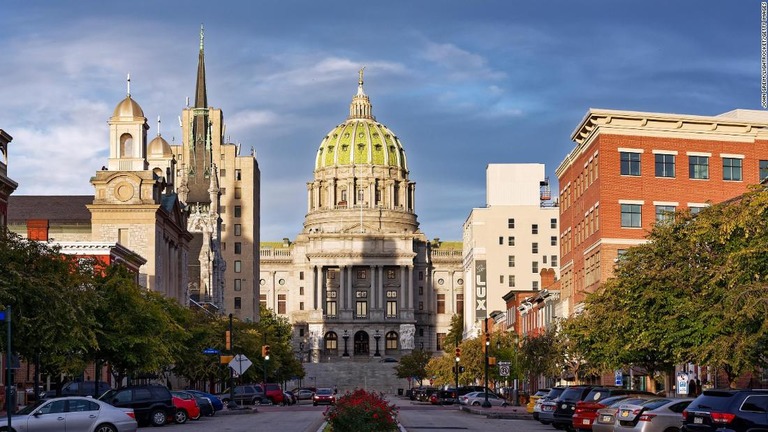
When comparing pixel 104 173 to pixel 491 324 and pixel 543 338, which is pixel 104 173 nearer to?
pixel 543 338

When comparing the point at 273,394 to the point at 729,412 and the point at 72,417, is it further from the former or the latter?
the point at 729,412

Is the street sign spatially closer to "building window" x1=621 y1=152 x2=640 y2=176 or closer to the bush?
"building window" x1=621 y1=152 x2=640 y2=176

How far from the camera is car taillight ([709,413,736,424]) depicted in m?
29.7

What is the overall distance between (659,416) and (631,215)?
4695 centimetres

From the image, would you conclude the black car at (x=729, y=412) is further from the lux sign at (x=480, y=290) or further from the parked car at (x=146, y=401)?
the lux sign at (x=480, y=290)

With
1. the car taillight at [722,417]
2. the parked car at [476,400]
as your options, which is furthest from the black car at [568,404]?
the parked car at [476,400]

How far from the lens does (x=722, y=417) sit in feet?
98.1

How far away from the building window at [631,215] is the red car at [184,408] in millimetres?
31188

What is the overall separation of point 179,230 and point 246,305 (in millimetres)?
63217

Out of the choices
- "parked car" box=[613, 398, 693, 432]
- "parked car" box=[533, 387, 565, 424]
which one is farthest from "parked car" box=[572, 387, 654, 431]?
"parked car" box=[613, 398, 693, 432]

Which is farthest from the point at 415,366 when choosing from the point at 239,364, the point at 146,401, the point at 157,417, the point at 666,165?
the point at 146,401

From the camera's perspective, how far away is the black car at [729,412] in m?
29.3

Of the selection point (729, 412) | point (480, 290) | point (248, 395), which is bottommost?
point (248, 395)

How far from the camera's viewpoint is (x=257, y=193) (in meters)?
195
